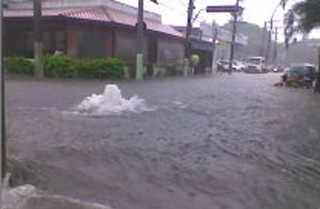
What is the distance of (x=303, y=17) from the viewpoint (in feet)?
104

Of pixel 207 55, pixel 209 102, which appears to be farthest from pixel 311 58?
pixel 209 102

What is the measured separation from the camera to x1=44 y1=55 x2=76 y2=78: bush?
30547mm

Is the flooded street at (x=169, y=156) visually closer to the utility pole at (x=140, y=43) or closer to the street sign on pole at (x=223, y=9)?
the utility pole at (x=140, y=43)

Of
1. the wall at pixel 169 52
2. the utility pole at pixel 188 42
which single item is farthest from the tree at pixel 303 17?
the utility pole at pixel 188 42

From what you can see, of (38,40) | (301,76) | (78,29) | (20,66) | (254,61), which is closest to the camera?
(38,40)

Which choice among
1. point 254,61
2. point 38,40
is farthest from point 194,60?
point 254,61

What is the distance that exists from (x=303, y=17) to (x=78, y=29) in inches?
474

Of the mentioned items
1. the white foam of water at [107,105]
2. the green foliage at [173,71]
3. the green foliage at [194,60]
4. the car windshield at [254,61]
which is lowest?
the car windshield at [254,61]

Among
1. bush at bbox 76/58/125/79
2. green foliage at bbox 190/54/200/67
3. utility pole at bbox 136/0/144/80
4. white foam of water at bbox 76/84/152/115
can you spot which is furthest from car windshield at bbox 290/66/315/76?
white foam of water at bbox 76/84/152/115

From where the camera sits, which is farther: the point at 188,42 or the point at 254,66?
the point at 254,66

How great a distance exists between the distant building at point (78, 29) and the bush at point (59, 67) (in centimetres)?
216

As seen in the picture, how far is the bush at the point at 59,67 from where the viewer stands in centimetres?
3055

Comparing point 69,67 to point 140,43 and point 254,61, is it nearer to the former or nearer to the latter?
point 140,43

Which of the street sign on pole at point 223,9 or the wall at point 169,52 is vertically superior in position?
the street sign on pole at point 223,9
